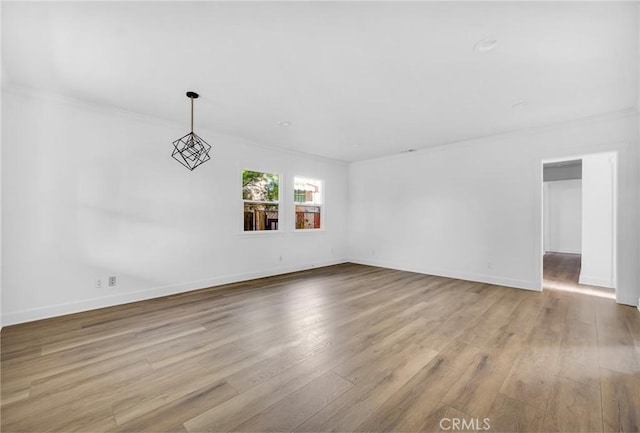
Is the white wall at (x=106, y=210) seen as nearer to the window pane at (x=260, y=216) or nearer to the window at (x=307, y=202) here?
the window pane at (x=260, y=216)

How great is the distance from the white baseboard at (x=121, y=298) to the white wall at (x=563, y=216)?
363 inches

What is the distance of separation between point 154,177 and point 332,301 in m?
3.15

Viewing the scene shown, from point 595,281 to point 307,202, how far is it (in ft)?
18.0

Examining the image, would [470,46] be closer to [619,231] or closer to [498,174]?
[498,174]

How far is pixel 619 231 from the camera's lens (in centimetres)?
369

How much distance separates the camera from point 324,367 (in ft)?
6.91

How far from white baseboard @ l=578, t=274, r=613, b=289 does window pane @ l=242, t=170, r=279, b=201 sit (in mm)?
5785

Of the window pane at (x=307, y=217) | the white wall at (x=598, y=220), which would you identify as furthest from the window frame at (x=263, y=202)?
the white wall at (x=598, y=220)

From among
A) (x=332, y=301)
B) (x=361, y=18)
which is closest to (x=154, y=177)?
(x=332, y=301)

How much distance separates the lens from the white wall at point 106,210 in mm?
3023

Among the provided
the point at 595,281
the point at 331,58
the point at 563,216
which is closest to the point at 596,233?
the point at 595,281

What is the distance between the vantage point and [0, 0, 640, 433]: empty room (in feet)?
5.95

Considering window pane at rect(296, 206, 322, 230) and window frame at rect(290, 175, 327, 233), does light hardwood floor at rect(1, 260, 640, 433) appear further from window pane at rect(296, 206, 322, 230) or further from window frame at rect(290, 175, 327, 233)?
window pane at rect(296, 206, 322, 230)

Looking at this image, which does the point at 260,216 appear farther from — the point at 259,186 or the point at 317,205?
the point at 317,205
